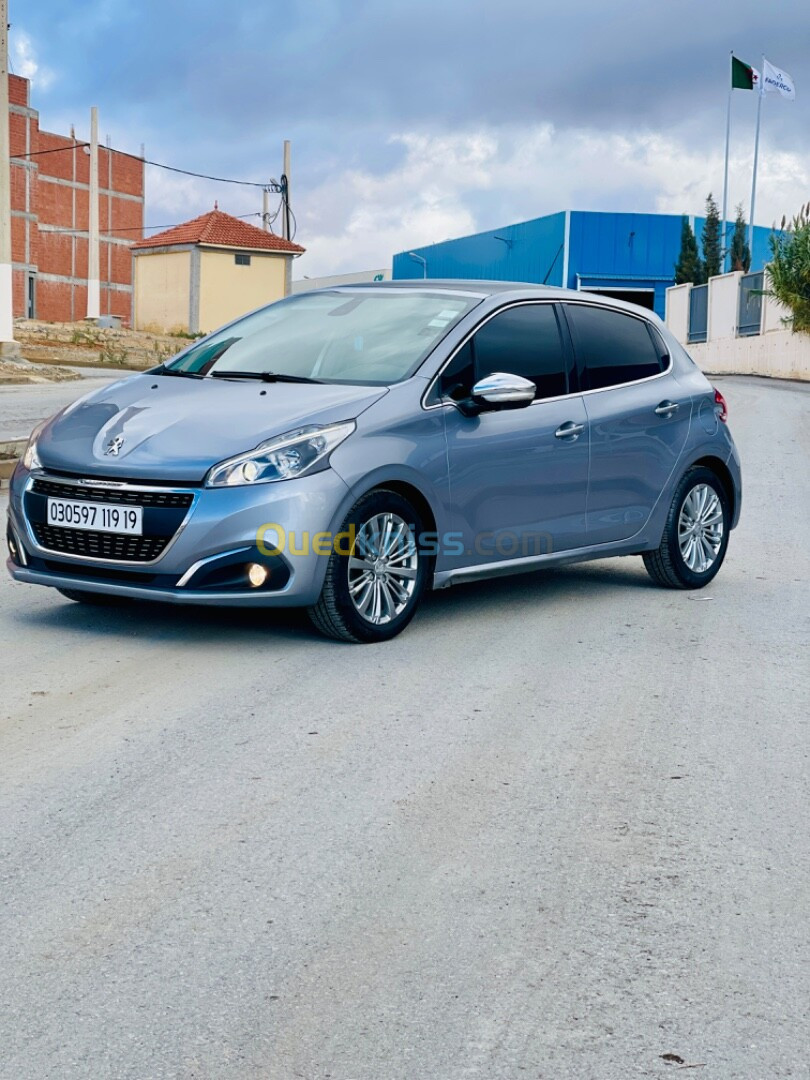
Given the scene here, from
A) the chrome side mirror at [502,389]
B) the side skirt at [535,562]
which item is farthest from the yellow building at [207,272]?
the chrome side mirror at [502,389]

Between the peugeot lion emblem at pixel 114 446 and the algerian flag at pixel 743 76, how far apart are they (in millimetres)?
62742

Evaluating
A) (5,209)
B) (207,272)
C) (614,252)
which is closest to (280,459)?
(5,209)

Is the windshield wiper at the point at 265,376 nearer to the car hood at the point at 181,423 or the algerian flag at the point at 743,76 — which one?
the car hood at the point at 181,423

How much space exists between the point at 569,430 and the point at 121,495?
8.06 ft

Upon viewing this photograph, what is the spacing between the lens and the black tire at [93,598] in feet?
24.5

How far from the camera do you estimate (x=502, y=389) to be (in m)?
7.16

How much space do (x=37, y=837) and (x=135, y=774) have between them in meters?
0.65

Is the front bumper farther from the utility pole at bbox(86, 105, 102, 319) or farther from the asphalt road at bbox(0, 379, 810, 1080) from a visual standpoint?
the utility pole at bbox(86, 105, 102, 319)

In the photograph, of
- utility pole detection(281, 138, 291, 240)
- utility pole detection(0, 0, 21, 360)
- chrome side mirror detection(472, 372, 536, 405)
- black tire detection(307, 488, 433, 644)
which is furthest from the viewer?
utility pole detection(281, 138, 291, 240)

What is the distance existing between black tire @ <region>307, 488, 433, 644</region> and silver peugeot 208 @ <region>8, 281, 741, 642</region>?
0.4 inches

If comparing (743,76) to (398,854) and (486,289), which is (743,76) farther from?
(398,854)

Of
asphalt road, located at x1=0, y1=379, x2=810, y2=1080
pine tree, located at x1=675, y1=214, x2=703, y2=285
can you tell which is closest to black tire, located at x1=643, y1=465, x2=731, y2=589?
asphalt road, located at x1=0, y1=379, x2=810, y2=1080

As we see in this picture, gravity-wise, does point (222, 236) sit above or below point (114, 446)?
above

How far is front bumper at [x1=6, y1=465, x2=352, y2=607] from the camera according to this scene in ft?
A: 20.7
